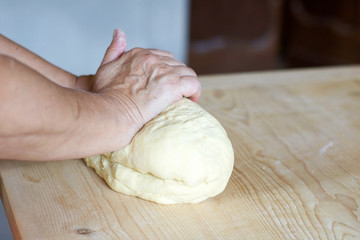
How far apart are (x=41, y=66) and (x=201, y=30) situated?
7.02 ft

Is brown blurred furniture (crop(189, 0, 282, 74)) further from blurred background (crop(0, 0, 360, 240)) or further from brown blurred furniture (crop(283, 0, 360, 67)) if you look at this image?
brown blurred furniture (crop(283, 0, 360, 67))

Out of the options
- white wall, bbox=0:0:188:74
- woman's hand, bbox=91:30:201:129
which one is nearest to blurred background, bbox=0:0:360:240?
white wall, bbox=0:0:188:74

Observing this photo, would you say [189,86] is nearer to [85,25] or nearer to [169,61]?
[169,61]

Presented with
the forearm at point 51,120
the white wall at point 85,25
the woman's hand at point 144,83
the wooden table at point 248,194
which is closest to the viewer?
the forearm at point 51,120

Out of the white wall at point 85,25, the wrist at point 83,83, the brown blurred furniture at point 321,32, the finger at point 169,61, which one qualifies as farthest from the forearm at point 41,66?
the brown blurred furniture at point 321,32

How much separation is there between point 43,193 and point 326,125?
0.74 metres

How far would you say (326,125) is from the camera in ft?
4.07

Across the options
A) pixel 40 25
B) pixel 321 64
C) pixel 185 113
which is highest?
pixel 185 113

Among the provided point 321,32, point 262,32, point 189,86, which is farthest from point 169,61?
point 321,32

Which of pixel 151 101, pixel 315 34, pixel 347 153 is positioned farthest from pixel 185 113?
pixel 315 34

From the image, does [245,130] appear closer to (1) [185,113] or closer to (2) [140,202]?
(1) [185,113]

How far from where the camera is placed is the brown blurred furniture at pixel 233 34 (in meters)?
3.12

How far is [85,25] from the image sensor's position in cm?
246

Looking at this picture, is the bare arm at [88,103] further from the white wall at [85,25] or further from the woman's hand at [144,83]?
the white wall at [85,25]
